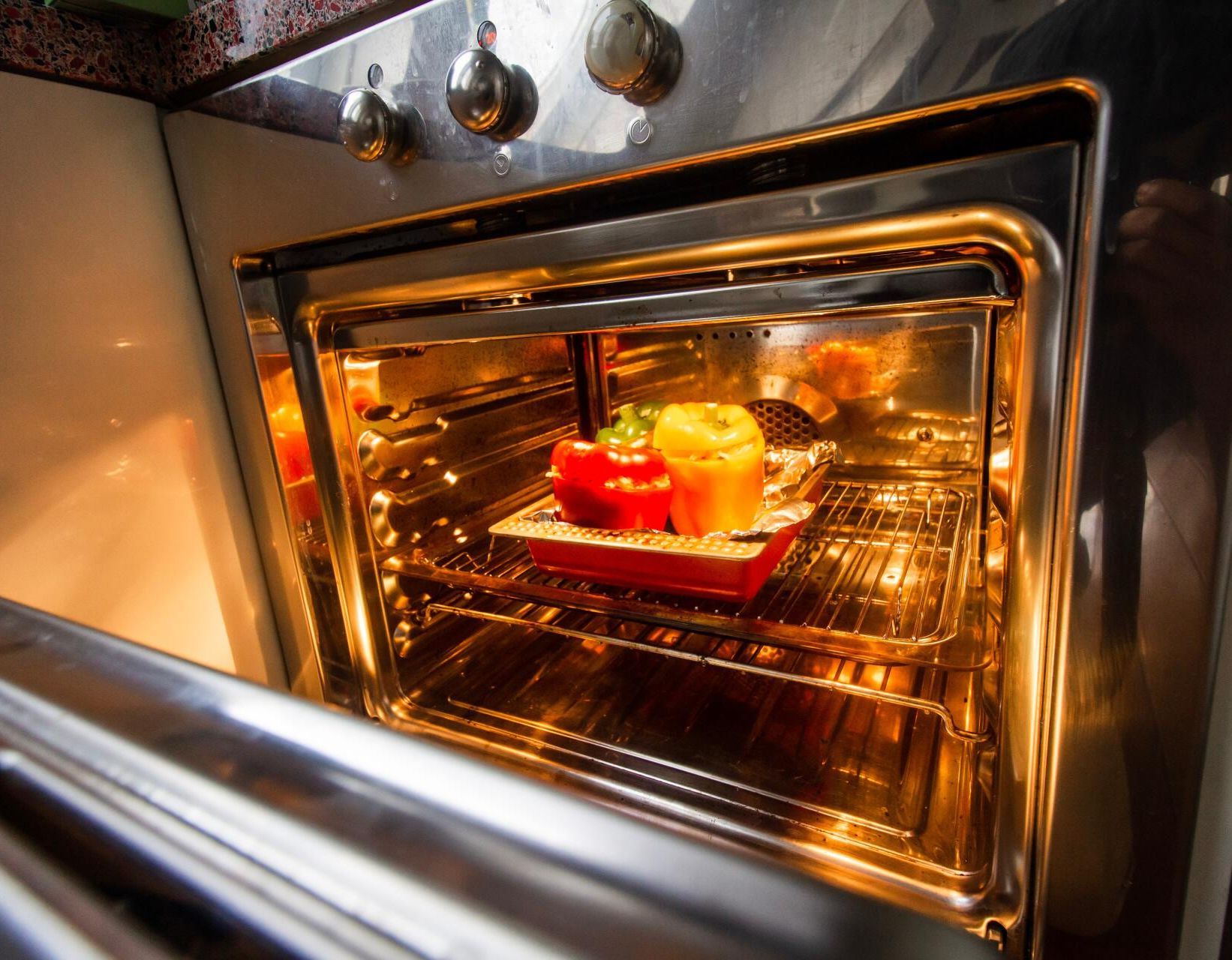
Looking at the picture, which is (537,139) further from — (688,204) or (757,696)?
(757,696)

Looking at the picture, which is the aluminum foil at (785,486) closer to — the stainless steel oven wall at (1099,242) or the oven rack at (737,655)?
the oven rack at (737,655)

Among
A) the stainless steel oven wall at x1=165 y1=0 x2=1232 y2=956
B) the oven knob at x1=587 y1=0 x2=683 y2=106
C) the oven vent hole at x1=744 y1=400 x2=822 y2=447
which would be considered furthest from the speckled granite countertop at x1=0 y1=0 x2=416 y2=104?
the oven vent hole at x1=744 y1=400 x2=822 y2=447

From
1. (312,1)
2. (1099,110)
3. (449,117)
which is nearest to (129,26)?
(312,1)

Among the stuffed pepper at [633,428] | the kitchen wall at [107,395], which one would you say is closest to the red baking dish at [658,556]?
the stuffed pepper at [633,428]

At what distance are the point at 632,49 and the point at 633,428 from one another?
563 millimetres

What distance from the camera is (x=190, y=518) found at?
3.00 feet

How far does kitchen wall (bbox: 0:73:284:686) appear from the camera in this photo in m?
0.76

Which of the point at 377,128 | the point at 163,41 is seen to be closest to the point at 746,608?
the point at 377,128

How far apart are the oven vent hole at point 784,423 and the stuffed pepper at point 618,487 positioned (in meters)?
0.34

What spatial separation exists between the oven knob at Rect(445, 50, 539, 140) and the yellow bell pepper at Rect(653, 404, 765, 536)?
1.40 ft

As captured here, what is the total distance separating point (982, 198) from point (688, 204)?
0.71 feet

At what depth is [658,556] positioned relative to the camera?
0.78 m

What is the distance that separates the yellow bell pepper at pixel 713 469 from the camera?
0.85 meters

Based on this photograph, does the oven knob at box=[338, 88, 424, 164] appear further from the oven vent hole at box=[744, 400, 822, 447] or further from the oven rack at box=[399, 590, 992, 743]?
the oven vent hole at box=[744, 400, 822, 447]
